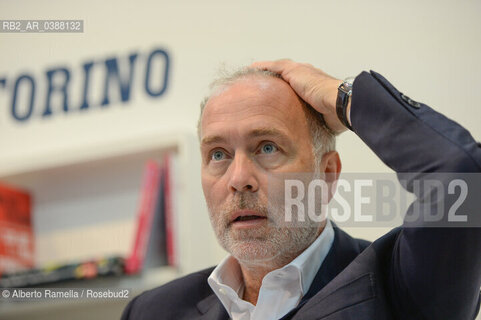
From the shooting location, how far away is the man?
1067mm

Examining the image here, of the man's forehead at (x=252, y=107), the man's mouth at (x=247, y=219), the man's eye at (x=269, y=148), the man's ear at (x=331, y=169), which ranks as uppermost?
the man's forehead at (x=252, y=107)

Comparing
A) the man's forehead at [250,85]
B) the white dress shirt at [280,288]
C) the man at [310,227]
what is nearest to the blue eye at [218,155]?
the man at [310,227]

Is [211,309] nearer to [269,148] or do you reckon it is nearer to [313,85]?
[269,148]

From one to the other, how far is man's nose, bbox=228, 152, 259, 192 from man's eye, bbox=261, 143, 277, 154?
0.15ft

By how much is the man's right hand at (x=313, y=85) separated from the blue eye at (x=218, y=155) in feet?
0.71

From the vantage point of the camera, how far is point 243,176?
4.28 feet

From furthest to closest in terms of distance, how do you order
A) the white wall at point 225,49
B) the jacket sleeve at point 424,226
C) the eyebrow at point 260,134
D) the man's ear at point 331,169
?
1. the white wall at point 225,49
2. the man's ear at point 331,169
3. the eyebrow at point 260,134
4. the jacket sleeve at point 424,226

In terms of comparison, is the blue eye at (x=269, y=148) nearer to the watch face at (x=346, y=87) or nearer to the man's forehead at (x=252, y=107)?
the man's forehead at (x=252, y=107)

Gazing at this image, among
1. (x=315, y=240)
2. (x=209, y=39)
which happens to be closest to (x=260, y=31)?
(x=209, y=39)

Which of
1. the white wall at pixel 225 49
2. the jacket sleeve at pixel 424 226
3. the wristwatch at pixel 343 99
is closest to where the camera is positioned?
the jacket sleeve at pixel 424 226

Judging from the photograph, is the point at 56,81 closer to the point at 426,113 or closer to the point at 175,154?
the point at 175,154

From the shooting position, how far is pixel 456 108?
69.9 inches

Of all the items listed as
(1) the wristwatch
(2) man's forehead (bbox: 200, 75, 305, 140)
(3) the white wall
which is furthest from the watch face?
(3) the white wall

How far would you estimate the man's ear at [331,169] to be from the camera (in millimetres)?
1466
